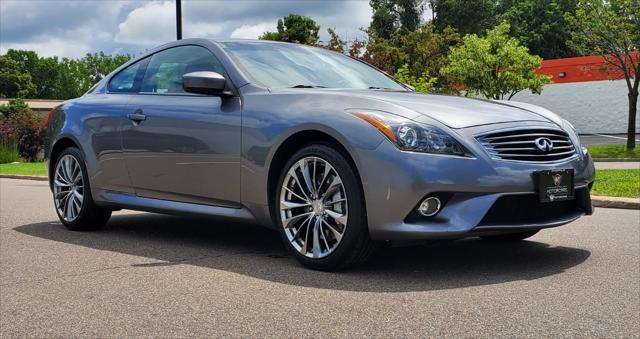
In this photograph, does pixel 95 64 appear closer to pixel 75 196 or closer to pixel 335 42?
pixel 335 42

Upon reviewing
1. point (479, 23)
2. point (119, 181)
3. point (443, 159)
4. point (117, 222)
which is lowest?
point (117, 222)

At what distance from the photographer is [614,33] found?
90.4 feet

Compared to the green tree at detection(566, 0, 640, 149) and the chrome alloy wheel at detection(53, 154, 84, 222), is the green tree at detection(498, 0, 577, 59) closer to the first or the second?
the green tree at detection(566, 0, 640, 149)

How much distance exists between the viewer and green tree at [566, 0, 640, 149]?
27.3 m

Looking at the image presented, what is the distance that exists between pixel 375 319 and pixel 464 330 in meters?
0.44

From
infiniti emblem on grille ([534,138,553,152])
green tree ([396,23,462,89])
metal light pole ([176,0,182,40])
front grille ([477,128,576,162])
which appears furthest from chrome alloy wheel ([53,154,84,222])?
green tree ([396,23,462,89])

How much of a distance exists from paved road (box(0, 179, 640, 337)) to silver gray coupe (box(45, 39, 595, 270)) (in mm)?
320

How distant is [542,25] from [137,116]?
223 ft

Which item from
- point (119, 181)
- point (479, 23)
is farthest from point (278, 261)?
point (479, 23)

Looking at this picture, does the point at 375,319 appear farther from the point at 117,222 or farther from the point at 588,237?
the point at 117,222

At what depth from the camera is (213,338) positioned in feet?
11.3

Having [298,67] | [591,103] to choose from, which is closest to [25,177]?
[298,67]

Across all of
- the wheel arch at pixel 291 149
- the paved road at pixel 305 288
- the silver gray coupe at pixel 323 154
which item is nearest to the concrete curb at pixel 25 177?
the paved road at pixel 305 288

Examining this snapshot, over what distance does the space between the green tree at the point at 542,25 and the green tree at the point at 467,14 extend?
1.88 metres
